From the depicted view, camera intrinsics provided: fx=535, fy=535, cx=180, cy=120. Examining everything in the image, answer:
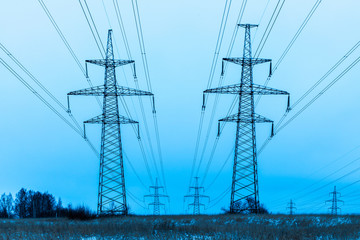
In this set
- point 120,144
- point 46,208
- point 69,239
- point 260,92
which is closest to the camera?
point 69,239

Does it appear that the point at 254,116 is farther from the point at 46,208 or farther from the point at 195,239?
the point at 46,208

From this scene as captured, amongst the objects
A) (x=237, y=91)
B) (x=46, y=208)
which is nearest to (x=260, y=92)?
(x=237, y=91)

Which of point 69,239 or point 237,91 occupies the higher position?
point 237,91

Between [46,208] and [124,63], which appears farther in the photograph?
[46,208]

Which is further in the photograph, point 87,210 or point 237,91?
point 87,210

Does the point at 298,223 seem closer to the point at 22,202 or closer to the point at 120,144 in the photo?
the point at 120,144

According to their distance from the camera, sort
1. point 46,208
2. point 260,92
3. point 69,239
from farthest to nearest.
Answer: point 46,208 → point 260,92 → point 69,239

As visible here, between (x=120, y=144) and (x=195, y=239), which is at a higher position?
(x=120, y=144)

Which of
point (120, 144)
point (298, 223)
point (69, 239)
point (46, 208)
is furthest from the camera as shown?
point (46, 208)

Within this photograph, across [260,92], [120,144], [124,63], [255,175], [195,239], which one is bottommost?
[195,239]

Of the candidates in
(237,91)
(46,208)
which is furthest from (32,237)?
(46,208)
